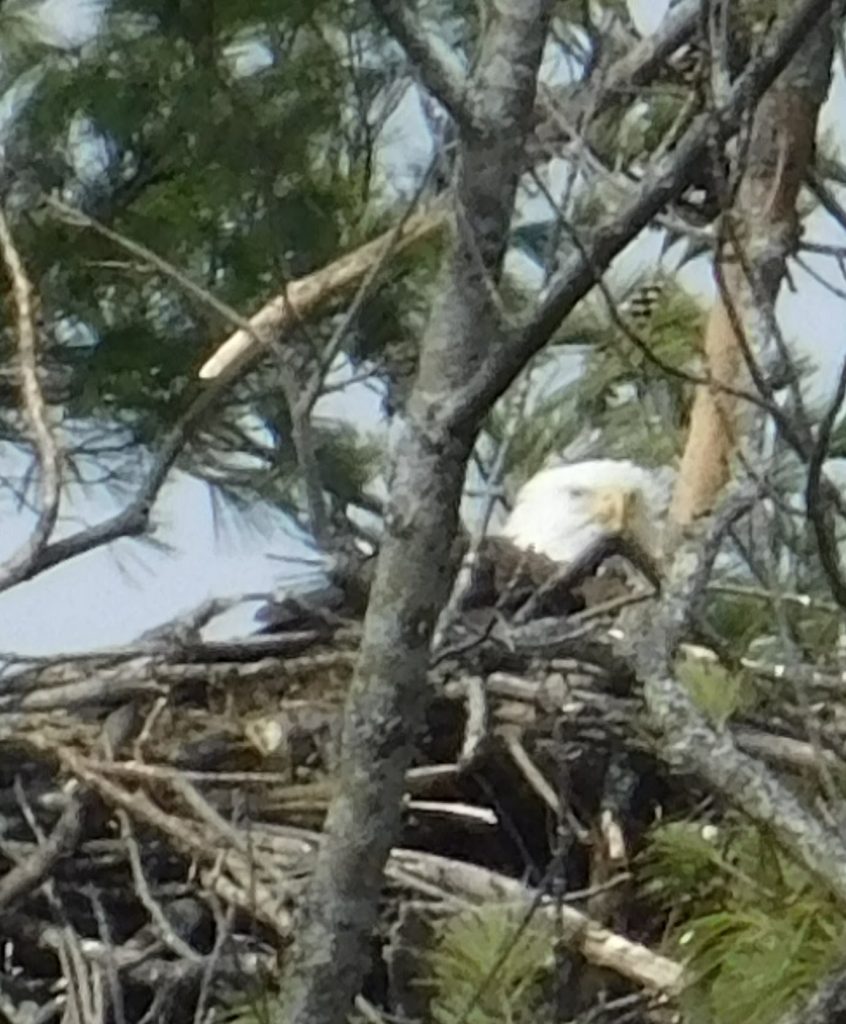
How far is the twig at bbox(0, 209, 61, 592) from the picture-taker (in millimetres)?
1014

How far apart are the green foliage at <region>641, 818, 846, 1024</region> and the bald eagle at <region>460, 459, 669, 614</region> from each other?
26 centimetres

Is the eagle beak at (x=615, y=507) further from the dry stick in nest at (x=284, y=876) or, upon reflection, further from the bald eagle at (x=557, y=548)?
the dry stick in nest at (x=284, y=876)

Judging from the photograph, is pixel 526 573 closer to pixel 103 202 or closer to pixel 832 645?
pixel 832 645

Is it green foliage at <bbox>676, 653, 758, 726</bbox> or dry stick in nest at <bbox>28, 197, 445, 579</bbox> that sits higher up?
dry stick in nest at <bbox>28, 197, 445, 579</bbox>

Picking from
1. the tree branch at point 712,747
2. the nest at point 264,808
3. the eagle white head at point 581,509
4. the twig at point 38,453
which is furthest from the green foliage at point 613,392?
the tree branch at point 712,747

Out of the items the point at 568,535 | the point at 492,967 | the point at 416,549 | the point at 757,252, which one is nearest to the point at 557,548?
the point at 568,535

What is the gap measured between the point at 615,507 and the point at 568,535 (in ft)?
0.12

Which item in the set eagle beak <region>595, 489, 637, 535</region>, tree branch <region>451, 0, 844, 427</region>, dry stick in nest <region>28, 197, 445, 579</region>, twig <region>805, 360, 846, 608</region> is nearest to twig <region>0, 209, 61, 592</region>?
dry stick in nest <region>28, 197, 445, 579</region>

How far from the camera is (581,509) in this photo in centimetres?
152

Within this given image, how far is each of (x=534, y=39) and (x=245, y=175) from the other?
0.59 metres

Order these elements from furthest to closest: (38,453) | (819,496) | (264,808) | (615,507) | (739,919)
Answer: (615,507)
(264,808)
(38,453)
(739,919)
(819,496)

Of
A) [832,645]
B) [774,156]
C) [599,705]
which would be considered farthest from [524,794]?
[774,156]

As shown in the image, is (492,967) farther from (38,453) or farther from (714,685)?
(38,453)

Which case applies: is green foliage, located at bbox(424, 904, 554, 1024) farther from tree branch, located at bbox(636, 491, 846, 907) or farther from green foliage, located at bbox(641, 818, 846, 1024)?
tree branch, located at bbox(636, 491, 846, 907)
